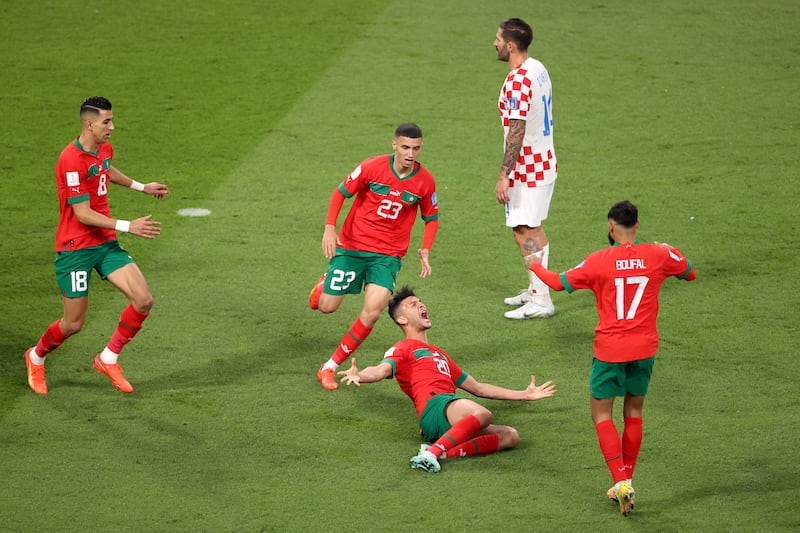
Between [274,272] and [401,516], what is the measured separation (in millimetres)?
4030

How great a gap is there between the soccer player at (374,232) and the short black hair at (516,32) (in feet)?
4.32

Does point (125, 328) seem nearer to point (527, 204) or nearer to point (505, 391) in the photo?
point (505, 391)

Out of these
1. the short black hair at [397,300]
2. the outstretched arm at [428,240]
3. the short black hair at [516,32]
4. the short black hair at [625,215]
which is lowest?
the short black hair at [397,300]

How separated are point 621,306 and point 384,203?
2.47 metres

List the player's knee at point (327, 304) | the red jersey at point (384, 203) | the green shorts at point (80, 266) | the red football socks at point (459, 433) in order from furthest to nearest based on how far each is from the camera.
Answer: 1. the player's knee at point (327, 304)
2. the red jersey at point (384, 203)
3. the green shorts at point (80, 266)
4. the red football socks at point (459, 433)

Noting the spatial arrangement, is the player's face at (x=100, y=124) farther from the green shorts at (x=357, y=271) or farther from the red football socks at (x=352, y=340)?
the red football socks at (x=352, y=340)

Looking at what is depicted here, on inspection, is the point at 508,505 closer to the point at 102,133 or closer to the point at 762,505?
the point at 762,505

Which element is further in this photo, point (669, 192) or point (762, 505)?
point (669, 192)

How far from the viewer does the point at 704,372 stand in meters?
8.19

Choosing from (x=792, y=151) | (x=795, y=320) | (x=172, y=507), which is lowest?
(x=172, y=507)

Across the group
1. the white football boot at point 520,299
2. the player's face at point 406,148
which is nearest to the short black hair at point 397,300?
the player's face at point 406,148

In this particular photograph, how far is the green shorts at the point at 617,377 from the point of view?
6391 millimetres

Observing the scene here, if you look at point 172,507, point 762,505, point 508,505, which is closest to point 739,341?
point 762,505

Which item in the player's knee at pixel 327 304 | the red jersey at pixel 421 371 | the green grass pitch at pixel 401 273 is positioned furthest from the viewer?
the player's knee at pixel 327 304
